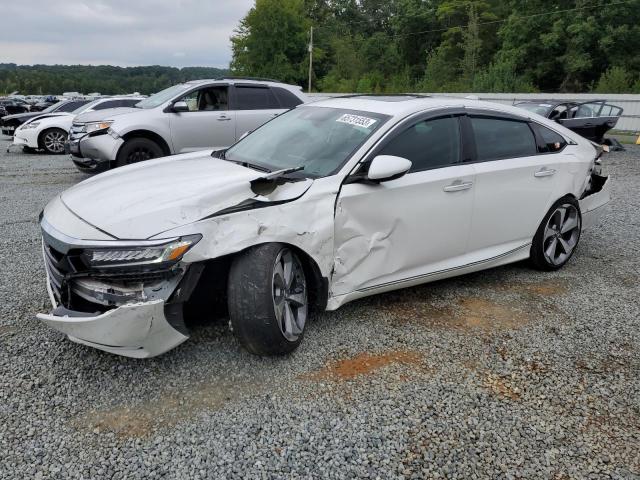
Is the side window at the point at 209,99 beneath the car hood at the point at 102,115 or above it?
above

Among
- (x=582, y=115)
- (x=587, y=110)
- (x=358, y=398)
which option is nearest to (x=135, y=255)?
(x=358, y=398)

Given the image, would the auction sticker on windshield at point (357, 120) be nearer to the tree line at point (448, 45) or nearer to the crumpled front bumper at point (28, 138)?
the crumpled front bumper at point (28, 138)

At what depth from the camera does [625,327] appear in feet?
11.9

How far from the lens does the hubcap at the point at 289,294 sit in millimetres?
2949

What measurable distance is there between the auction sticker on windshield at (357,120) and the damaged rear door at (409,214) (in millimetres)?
211

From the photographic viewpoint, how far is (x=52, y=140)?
13711mm

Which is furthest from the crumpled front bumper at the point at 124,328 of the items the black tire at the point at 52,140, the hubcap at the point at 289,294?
the black tire at the point at 52,140

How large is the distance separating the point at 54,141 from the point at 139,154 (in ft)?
22.8

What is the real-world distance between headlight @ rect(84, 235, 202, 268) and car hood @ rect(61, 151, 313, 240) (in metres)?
0.08

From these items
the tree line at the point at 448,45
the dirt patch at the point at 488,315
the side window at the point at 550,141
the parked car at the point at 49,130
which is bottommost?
the dirt patch at the point at 488,315

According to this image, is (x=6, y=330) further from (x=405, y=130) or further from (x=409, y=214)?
(x=405, y=130)

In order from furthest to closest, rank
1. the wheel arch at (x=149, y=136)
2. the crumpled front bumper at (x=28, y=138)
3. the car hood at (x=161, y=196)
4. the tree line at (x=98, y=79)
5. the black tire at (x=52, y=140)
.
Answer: the tree line at (x=98, y=79), the black tire at (x=52, y=140), the crumpled front bumper at (x=28, y=138), the wheel arch at (x=149, y=136), the car hood at (x=161, y=196)

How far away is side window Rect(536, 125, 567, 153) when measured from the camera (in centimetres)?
448

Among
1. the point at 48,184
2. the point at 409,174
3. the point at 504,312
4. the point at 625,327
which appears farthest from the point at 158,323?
the point at 48,184
